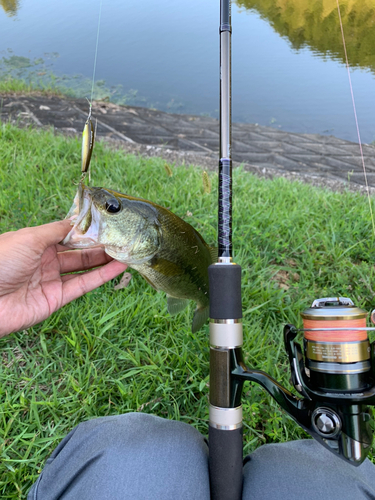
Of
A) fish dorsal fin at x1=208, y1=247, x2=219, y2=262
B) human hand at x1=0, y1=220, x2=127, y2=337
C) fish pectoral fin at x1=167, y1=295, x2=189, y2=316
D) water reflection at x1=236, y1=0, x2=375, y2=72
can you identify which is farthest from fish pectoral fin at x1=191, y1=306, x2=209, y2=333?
water reflection at x1=236, y1=0, x2=375, y2=72

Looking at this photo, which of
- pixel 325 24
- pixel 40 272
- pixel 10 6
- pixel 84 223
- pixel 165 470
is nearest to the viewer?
pixel 84 223

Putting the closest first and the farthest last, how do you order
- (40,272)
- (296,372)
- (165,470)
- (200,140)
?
(296,372) < (165,470) < (40,272) < (200,140)

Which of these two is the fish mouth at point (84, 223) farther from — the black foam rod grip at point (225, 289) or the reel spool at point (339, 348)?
the reel spool at point (339, 348)

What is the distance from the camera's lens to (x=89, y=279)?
60.6 inches

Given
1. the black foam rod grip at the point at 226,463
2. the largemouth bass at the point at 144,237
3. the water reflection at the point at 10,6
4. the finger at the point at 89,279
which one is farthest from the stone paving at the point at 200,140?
the black foam rod grip at the point at 226,463

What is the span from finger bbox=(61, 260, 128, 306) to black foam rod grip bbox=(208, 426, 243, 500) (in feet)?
2.26

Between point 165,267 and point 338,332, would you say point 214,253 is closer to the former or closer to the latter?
point 165,267

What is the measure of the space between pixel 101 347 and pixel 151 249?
101 centimetres

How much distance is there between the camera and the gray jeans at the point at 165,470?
45.9 inches

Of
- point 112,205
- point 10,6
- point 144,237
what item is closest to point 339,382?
point 144,237

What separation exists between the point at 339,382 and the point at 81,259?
1.07m

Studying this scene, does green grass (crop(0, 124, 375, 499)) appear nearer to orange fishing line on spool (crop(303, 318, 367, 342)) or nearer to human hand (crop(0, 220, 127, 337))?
human hand (crop(0, 220, 127, 337))

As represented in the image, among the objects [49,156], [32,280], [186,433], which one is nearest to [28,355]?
[32,280]

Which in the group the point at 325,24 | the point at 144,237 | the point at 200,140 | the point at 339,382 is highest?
the point at 325,24
